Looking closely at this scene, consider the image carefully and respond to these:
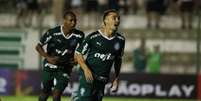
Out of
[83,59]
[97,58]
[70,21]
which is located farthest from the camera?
[70,21]

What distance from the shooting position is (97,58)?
1163 cm

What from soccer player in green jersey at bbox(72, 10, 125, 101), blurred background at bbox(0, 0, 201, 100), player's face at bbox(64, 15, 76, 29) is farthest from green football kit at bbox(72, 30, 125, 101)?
blurred background at bbox(0, 0, 201, 100)

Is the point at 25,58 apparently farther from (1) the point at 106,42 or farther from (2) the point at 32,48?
(1) the point at 106,42

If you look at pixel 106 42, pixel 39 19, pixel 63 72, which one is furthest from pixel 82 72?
pixel 39 19

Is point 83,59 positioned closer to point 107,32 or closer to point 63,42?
point 107,32

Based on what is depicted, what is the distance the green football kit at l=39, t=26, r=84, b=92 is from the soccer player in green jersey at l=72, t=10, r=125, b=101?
2466 mm

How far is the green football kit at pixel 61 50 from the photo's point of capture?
46.5 feet

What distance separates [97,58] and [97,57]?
0.02 metres

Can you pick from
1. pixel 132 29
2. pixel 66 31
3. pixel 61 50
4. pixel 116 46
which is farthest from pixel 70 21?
pixel 132 29

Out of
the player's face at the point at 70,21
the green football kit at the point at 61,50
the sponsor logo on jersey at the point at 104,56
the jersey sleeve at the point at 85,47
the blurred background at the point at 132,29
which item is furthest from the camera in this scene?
the blurred background at the point at 132,29

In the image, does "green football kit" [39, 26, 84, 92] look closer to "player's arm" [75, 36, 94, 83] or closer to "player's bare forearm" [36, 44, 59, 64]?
"player's bare forearm" [36, 44, 59, 64]

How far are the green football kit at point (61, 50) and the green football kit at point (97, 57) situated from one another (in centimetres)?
246

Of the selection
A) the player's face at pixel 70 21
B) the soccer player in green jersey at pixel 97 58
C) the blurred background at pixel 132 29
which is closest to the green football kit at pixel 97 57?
the soccer player in green jersey at pixel 97 58

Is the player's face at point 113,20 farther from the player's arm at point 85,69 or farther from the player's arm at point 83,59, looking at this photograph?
the player's arm at point 85,69
